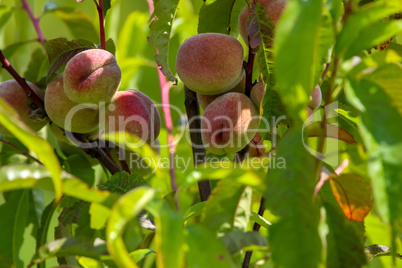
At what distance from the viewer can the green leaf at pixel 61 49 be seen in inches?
35.7

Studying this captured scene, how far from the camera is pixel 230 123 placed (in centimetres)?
79

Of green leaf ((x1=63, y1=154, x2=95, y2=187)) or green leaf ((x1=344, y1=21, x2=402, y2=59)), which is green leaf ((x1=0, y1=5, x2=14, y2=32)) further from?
green leaf ((x1=344, y1=21, x2=402, y2=59))

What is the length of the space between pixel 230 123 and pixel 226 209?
261mm

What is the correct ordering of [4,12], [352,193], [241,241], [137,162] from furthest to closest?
1. [4,12]
2. [137,162]
3. [352,193]
4. [241,241]

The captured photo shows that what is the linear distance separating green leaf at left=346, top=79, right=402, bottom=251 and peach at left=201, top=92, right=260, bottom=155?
0.32 metres

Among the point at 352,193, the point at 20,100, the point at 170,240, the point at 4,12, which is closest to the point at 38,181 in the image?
the point at 170,240

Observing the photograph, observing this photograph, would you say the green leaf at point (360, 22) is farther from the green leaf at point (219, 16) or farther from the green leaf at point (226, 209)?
the green leaf at point (219, 16)

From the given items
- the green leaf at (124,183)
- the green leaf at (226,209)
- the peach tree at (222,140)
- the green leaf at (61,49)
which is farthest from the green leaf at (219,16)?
the green leaf at (226,209)

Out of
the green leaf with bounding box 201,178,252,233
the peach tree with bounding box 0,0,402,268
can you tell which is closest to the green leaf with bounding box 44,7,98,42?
the peach tree with bounding box 0,0,402,268

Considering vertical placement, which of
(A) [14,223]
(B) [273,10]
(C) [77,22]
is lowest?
(A) [14,223]

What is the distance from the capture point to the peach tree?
0.43 metres

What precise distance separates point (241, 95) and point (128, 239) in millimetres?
289

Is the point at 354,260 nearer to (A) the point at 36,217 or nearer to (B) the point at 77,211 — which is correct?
(B) the point at 77,211

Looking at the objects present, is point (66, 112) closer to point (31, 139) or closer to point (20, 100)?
point (20, 100)
